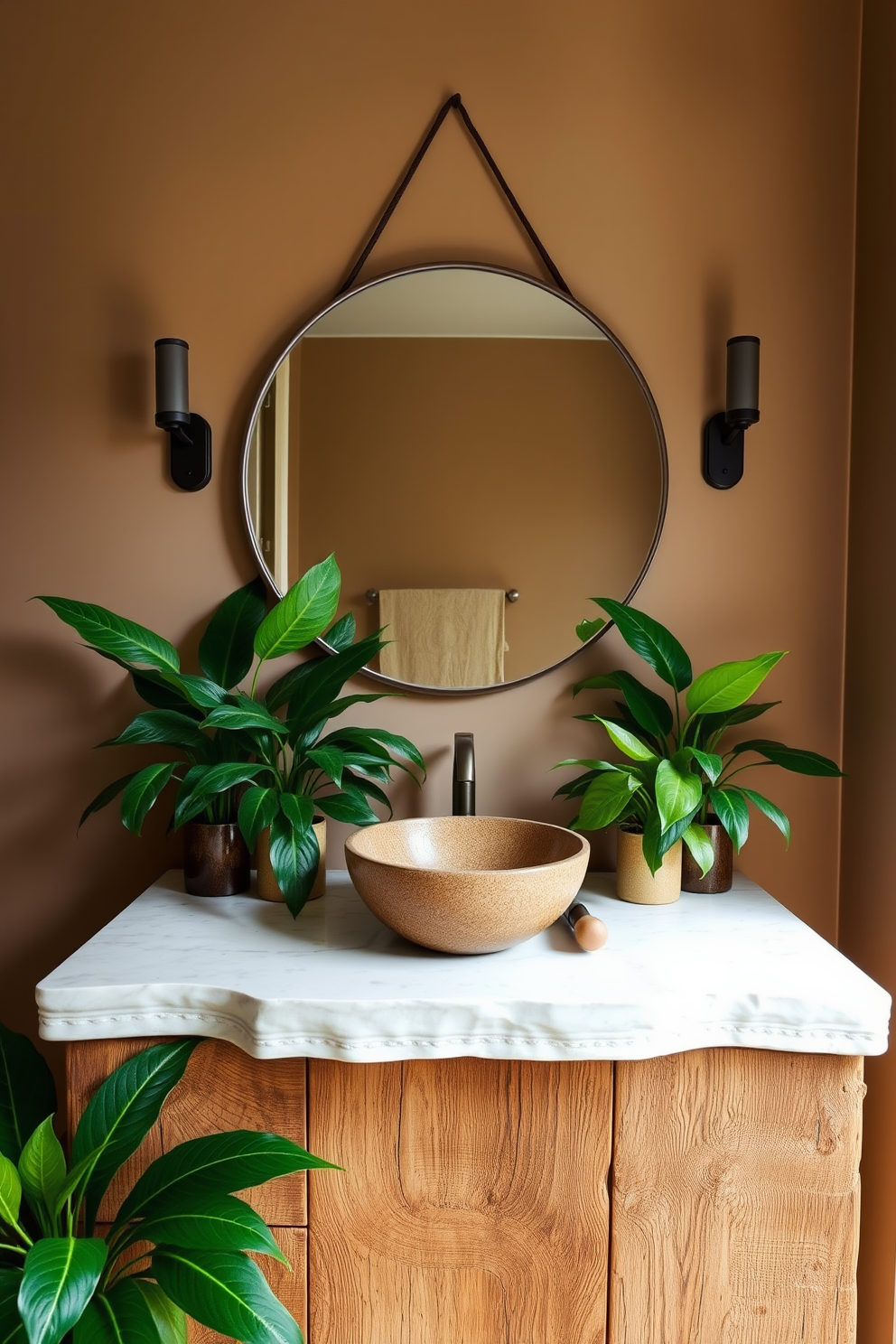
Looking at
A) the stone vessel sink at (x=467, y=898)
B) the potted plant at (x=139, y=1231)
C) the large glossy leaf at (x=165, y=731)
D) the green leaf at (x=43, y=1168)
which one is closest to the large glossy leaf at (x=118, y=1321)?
the potted plant at (x=139, y=1231)

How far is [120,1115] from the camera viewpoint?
40.1 inches

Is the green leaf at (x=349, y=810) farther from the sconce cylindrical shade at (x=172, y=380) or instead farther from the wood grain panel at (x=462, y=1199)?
the sconce cylindrical shade at (x=172, y=380)

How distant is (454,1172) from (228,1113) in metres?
0.28

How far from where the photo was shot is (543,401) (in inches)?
63.2

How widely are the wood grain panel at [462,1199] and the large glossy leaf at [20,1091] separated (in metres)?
0.38

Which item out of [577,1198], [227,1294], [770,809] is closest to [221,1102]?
[227,1294]

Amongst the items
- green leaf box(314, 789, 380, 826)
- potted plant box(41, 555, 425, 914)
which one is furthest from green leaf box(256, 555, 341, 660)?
green leaf box(314, 789, 380, 826)

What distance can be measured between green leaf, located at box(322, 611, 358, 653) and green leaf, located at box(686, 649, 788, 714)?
591 mm

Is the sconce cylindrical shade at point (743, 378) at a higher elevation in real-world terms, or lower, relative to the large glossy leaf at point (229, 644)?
higher

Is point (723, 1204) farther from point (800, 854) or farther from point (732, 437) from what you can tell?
point (732, 437)

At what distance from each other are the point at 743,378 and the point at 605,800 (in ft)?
2.50

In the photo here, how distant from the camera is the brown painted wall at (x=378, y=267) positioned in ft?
5.27

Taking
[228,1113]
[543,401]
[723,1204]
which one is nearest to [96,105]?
[543,401]

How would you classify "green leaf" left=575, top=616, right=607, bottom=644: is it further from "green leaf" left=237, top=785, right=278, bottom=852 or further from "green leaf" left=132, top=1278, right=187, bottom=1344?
"green leaf" left=132, top=1278, right=187, bottom=1344
